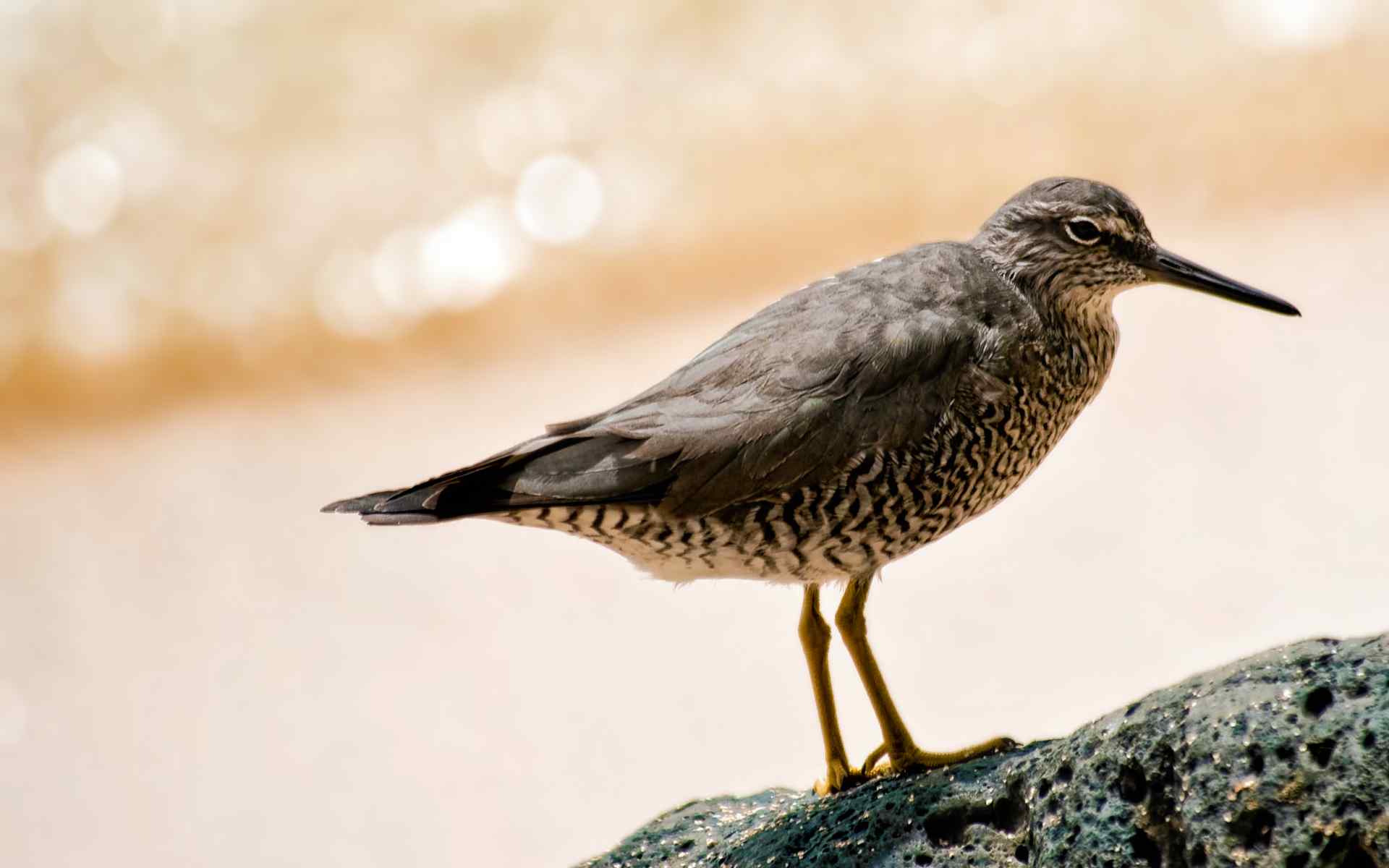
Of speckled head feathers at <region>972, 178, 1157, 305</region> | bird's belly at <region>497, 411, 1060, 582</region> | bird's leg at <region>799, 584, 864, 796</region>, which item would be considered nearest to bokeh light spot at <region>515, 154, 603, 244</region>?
bird's leg at <region>799, 584, 864, 796</region>

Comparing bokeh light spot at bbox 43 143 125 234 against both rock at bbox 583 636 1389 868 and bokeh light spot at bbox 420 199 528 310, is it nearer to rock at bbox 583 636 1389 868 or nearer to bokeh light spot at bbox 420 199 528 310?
bokeh light spot at bbox 420 199 528 310

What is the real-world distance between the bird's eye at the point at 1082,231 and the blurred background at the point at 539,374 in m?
3.18

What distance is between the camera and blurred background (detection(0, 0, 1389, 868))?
26.7ft

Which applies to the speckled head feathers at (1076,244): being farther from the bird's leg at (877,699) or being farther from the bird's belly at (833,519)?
the bird's leg at (877,699)

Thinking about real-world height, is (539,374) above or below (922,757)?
above

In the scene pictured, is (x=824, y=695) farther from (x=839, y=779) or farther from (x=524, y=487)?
(x=524, y=487)

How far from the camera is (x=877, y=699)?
5250 mm

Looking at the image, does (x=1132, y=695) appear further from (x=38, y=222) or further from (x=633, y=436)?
(x=38, y=222)

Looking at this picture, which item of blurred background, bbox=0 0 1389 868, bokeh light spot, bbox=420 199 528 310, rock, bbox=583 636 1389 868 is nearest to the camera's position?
rock, bbox=583 636 1389 868

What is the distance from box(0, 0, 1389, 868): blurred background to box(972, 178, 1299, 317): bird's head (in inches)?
118

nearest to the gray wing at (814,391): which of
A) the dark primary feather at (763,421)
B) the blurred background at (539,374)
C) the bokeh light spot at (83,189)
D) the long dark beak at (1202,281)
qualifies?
the dark primary feather at (763,421)

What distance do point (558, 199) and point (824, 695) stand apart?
781 cm

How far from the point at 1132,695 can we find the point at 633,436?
3808 mm

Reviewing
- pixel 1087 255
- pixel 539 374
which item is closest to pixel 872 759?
pixel 1087 255
